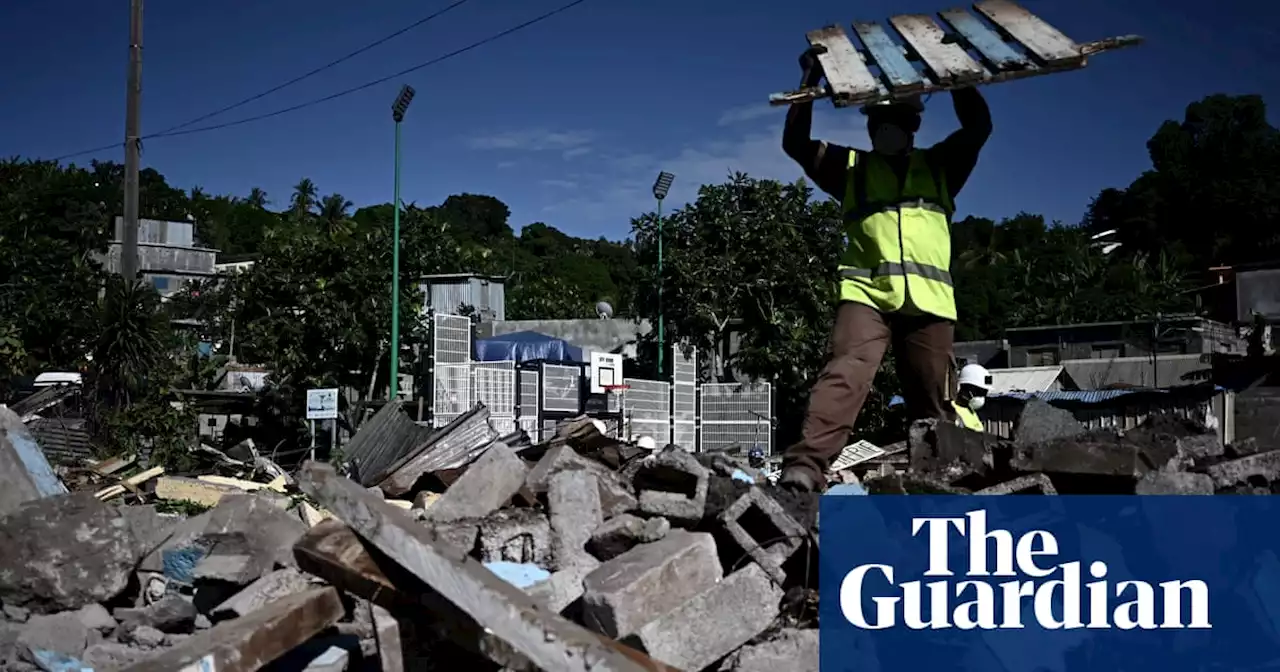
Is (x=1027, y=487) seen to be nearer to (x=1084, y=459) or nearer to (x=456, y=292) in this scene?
(x=1084, y=459)

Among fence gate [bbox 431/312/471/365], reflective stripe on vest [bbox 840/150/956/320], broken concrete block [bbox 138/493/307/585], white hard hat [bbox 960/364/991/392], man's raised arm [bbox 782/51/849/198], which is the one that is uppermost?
man's raised arm [bbox 782/51/849/198]

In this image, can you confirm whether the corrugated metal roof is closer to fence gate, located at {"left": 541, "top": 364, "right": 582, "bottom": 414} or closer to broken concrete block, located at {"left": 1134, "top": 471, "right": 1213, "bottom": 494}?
fence gate, located at {"left": 541, "top": 364, "right": 582, "bottom": 414}

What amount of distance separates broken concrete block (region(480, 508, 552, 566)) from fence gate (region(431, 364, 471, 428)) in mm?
13402

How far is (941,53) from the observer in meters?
4.78

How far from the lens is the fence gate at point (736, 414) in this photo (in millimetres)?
20625

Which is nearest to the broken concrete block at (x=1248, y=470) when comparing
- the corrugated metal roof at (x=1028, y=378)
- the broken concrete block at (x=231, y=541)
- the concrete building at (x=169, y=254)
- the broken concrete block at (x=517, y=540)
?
the broken concrete block at (x=517, y=540)

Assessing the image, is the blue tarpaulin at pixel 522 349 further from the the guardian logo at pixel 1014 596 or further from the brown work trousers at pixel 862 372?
the the guardian logo at pixel 1014 596

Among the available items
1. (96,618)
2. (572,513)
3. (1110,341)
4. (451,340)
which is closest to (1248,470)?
(572,513)

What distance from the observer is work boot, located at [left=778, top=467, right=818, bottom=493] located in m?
4.66

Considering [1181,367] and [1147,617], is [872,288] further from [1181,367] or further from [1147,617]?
[1181,367]

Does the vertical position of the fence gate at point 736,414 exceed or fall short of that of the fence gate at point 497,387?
it falls short

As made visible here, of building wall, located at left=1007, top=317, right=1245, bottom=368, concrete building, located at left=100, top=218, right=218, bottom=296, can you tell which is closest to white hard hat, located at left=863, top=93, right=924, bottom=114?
building wall, located at left=1007, top=317, right=1245, bottom=368

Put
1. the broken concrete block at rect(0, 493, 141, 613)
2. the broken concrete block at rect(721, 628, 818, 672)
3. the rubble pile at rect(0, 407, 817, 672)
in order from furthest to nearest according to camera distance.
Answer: the broken concrete block at rect(0, 493, 141, 613)
the broken concrete block at rect(721, 628, 818, 672)
the rubble pile at rect(0, 407, 817, 672)

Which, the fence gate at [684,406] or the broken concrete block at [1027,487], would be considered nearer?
the broken concrete block at [1027,487]
